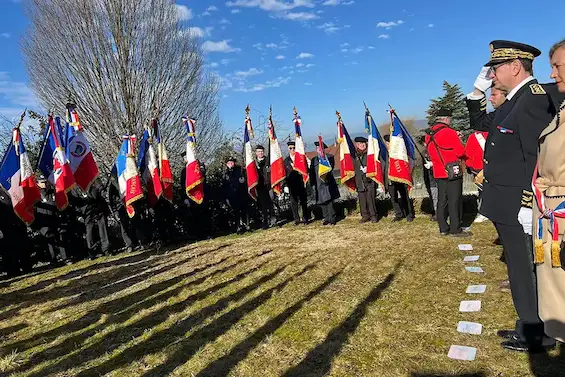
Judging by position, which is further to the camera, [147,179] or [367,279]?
[147,179]

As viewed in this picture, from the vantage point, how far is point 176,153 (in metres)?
16.9

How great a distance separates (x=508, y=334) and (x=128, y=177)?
7064 mm

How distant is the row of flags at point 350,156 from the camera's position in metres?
8.34

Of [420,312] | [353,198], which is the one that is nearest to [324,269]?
[420,312]

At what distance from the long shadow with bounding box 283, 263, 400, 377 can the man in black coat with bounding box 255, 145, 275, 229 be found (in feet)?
19.1

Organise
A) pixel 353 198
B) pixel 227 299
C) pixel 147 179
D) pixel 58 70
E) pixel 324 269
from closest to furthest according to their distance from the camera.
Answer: pixel 227 299, pixel 324 269, pixel 147 179, pixel 353 198, pixel 58 70

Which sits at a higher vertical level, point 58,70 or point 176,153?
point 58,70

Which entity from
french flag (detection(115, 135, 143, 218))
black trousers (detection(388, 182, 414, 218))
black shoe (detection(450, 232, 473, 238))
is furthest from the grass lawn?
black trousers (detection(388, 182, 414, 218))

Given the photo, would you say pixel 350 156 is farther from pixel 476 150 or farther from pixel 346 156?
pixel 476 150

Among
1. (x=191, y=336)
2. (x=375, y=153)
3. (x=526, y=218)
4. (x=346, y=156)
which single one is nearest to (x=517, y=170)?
(x=526, y=218)

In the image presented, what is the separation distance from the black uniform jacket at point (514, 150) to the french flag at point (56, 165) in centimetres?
697

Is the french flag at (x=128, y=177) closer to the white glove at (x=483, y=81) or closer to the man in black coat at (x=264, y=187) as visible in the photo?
the man in black coat at (x=264, y=187)

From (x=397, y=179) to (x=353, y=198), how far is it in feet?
9.96

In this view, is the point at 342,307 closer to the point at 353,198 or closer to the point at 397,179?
the point at 397,179
